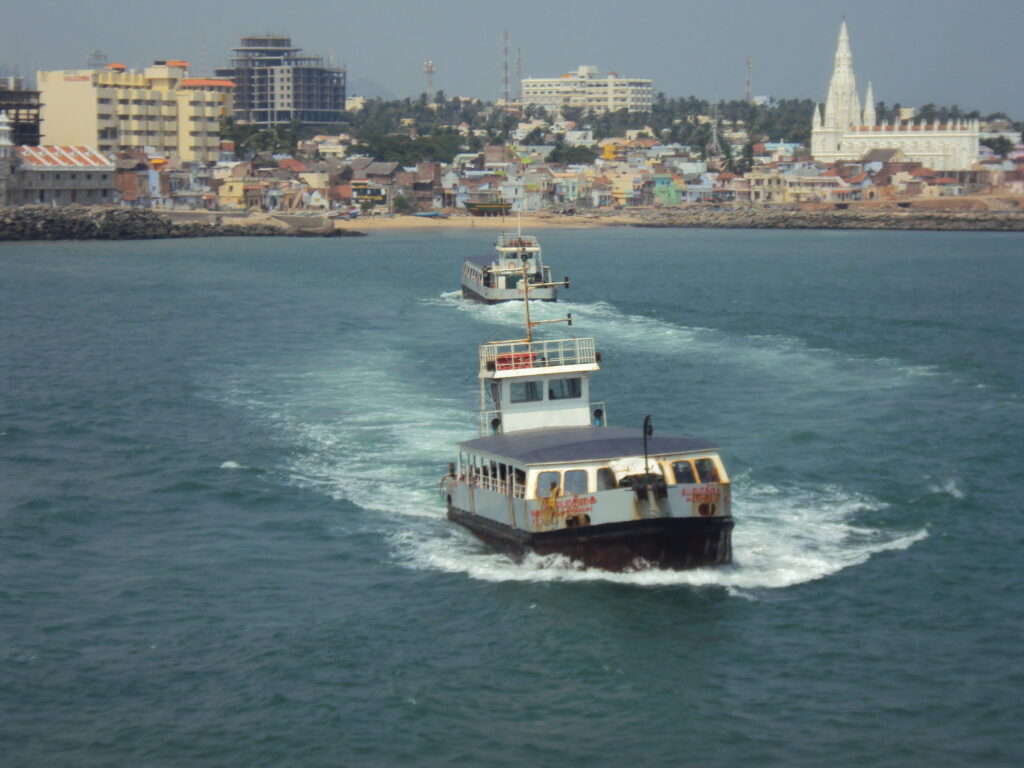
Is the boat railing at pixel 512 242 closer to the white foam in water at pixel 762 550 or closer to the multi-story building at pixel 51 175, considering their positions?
the white foam in water at pixel 762 550

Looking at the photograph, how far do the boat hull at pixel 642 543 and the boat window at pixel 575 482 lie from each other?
0.59 meters

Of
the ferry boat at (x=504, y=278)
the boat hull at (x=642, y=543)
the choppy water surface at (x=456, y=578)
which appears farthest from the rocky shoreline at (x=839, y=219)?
the boat hull at (x=642, y=543)

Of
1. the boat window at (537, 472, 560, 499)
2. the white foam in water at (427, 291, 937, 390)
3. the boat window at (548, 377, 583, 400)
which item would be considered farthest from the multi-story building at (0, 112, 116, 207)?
the boat window at (537, 472, 560, 499)

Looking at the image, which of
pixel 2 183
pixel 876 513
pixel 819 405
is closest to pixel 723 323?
pixel 819 405

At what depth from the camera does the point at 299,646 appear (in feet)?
68.0

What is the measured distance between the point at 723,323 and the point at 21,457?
3298 cm

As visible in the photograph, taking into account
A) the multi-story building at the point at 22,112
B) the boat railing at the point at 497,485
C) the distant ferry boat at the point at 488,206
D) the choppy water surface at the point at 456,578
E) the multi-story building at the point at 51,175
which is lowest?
the choppy water surface at the point at 456,578

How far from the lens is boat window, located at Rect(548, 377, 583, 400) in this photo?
27188mm

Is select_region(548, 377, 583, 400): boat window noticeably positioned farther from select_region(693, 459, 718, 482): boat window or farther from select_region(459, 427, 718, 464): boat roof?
select_region(693, 459, 718, 482): boat window

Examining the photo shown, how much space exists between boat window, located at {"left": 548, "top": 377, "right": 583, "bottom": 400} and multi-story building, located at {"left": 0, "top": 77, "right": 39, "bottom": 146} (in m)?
135

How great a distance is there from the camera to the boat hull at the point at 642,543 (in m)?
22.7

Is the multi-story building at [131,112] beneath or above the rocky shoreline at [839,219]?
above

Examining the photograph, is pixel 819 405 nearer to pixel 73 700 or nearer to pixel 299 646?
pixel 299 646

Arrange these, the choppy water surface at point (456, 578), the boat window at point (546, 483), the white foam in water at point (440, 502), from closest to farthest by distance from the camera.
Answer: the choppy water surface at point (456, 578), the boat window at point (546, 483), the white foam in water at point (440, 502)
